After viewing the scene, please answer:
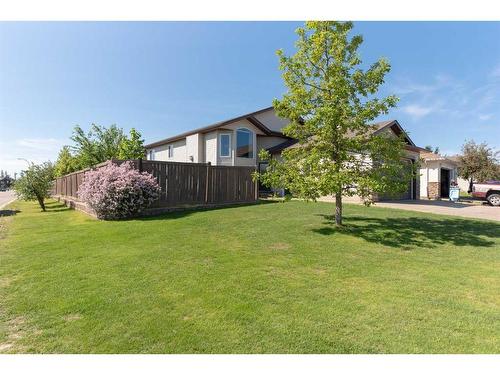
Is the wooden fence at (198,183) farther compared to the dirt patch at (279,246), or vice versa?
the wooden fence at (198,183)

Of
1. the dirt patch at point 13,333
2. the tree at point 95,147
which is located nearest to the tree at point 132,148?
the tree at point 95,147

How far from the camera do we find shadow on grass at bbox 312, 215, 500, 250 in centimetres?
719

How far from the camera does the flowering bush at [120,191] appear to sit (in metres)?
10.7

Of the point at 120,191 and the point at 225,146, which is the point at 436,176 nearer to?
the point at 225,146

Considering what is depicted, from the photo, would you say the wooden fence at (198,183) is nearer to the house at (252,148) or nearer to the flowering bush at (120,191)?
the flowering bush at (120,191)

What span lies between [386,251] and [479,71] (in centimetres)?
1386

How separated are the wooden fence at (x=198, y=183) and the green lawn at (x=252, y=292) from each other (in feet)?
15.1

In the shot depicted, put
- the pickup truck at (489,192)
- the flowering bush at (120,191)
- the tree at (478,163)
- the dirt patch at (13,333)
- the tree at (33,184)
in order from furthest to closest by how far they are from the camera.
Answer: the tree at (478,163) < the pickup truck at (489,192) < the tree at (33,184) < the flowering bush at (120,191) < the dirt patch at (13,333)

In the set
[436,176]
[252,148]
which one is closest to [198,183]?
[252,148]

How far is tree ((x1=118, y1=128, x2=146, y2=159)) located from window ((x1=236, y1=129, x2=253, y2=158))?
16128 mm

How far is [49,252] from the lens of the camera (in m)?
6.48

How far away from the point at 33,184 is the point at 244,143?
13519 millimetres

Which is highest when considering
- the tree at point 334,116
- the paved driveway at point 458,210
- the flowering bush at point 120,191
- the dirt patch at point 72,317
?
the tree at point 334,116
